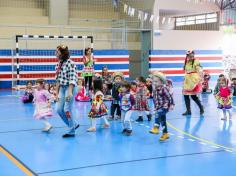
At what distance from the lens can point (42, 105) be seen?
25.9ft

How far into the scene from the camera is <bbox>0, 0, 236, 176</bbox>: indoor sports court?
5770 millimetres

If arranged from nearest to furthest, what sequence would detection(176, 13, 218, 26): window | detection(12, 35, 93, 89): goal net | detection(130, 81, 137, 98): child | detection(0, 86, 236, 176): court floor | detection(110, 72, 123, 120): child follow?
detection(0, 86, 236, 176): court floor → detection(130, 81, 137, 98): child → detection(110, 72, 123, 120): child → detection(12, 35, 93, 89): goal net → detection(176, 13, 218, 26): window

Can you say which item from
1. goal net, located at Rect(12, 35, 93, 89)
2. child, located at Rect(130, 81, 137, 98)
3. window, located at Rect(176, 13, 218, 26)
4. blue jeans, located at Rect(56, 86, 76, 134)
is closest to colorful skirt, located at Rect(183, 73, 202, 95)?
child, located at Rect(130, 81, 137, 98)

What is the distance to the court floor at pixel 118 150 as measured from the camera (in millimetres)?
5316

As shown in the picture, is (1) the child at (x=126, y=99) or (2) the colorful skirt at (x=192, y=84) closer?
(1) the child at (x=126, y=99)

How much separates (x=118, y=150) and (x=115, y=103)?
2.78 meters

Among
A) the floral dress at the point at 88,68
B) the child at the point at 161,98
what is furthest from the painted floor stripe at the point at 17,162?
the floral dress at the point at 88,68

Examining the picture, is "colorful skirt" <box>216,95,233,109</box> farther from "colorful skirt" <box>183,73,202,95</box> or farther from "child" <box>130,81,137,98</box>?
"child" <box>130,81,137,98</box>

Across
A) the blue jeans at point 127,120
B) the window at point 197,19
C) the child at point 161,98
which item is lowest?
the blue jeans at point 127,120

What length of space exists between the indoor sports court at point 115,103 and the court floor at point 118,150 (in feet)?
0.05

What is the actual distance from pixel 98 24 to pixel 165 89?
49.8 feet

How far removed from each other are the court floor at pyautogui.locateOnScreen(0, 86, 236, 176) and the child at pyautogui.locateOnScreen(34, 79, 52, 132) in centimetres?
25

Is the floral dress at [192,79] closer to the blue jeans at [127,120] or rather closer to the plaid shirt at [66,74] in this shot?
the blue jeans at [127,120]

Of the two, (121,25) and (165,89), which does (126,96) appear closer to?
(165,89)
